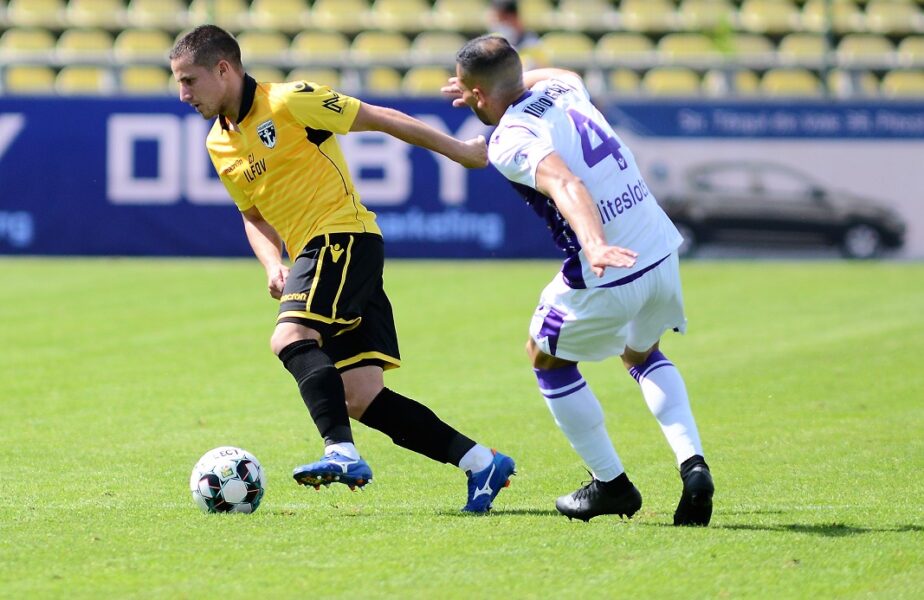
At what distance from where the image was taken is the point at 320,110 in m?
6.09

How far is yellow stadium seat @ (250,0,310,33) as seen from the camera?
22028 millimetres

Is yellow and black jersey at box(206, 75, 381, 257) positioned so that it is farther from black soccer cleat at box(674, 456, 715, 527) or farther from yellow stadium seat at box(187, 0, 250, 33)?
yellow stadium seat at box(187, 0, 250, 33)

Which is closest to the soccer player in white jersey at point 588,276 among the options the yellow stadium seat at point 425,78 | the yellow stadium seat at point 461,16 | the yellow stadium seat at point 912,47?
the yellow stadium seat at point 425,78

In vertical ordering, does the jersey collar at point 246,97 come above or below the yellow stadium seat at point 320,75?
above

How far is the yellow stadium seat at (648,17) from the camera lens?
2255 cm

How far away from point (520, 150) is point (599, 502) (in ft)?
4.65

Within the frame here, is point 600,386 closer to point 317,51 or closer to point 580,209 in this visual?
point 580,209

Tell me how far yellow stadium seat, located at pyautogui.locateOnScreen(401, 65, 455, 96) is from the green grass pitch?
5.69 m

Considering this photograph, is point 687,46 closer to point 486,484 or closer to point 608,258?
point 486,484

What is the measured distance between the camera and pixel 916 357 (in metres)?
10.7

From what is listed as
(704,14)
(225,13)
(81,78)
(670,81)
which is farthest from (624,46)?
(81,78)

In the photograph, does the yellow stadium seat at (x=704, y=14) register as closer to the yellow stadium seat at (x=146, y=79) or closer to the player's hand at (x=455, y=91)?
the yellow stadium seat at (x=146, y=79)

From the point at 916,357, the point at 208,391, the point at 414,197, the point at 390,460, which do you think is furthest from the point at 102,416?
the point at 414,197

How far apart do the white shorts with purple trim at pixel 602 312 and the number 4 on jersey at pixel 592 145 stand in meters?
0.45
